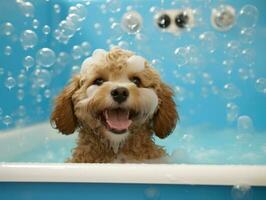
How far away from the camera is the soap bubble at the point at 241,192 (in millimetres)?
1353

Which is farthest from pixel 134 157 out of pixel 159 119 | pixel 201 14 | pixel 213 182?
pixel 201 14

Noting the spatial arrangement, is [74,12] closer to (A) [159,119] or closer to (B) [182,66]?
(B) [182,66]

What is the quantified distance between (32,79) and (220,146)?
104cm

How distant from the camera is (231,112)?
8.75 ft

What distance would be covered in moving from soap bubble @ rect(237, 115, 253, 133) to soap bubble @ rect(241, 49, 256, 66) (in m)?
0.32

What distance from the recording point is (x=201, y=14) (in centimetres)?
279

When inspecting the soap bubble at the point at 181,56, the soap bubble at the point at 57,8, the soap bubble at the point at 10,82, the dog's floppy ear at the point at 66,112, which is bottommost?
the dog's floppy ear at the point at 66,112

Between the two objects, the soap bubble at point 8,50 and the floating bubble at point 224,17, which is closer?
the soap bubble at point 8,50

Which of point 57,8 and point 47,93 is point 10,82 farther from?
point 57,8

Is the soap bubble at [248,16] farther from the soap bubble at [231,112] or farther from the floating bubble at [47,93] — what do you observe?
the floating bubble at [47,93]

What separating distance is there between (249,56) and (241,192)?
152 cm

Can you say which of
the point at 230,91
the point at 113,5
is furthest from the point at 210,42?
the point at 113,5

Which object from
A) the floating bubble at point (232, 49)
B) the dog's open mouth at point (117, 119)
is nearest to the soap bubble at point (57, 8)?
the floating bubble at point (232, 49)

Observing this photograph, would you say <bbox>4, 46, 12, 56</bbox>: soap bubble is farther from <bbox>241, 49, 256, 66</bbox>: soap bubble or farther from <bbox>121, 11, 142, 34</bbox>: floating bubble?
<bbox>241, 49, 256, 66</bbox>: soap bubble
